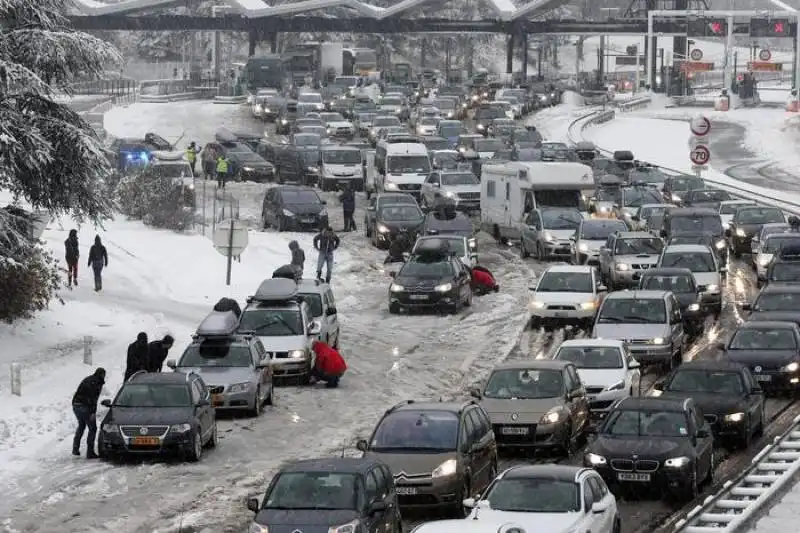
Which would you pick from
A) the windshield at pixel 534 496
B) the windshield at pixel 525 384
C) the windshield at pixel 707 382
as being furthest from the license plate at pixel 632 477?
the windshield at pixel 707 382

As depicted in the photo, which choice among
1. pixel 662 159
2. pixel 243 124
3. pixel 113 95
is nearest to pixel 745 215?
pixel 662 159

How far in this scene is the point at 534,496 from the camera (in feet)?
63.2

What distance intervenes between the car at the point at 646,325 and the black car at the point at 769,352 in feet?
4.90

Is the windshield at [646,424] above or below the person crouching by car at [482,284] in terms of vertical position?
above

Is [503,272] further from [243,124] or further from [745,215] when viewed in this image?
[243,124]

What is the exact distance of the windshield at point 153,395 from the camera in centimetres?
2614

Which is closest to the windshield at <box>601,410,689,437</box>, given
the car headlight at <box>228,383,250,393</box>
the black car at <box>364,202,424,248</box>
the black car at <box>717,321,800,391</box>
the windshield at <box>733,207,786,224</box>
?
the car headlight at <box>228,383,250,393</box>

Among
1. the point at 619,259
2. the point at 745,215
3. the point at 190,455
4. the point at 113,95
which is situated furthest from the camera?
the point at 113,95

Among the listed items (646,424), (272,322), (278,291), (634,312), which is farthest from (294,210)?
(646,424)

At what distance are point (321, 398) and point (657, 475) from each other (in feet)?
33.9

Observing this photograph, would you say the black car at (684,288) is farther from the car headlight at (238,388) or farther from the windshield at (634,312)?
the car headlight at (238,388)

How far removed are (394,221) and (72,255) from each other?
1434 cm

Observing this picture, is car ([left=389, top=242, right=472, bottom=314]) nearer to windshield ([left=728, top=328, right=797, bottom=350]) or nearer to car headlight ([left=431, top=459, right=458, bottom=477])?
windshield ([left=728, top=328, right=797, bottom=350])

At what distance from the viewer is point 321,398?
32188mm
